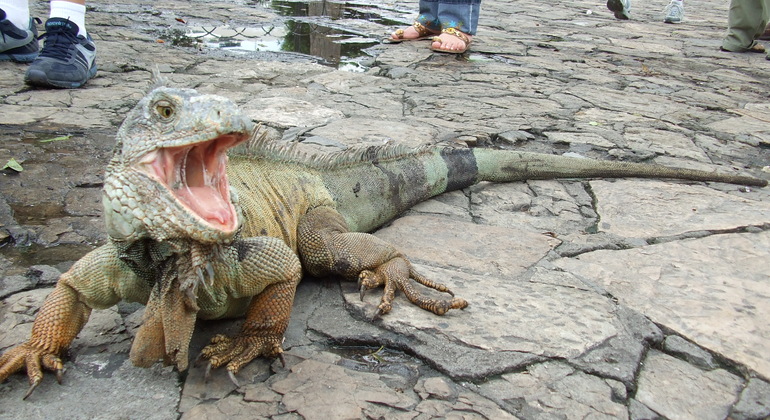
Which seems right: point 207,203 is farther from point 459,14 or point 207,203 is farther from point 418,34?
point 418,34

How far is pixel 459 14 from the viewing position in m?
6.97

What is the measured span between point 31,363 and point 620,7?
1076 centimetres

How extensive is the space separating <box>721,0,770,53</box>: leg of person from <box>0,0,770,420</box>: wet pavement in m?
1.60

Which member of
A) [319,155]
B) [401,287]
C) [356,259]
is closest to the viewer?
[401,287]

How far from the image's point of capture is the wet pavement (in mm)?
1848

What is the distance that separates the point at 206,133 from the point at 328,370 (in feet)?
2.77

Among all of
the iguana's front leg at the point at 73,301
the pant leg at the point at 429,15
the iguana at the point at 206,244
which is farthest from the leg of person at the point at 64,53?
the pant leg at the point at 429,15

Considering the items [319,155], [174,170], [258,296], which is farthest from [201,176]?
[319,155]

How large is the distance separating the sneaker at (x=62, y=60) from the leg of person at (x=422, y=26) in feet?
12.0

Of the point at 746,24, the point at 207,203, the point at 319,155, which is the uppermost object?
the point at 746,24

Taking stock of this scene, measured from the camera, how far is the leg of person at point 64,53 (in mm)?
4637

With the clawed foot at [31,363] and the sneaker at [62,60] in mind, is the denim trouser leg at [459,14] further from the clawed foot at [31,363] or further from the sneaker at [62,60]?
the clawed foot at [31,363]

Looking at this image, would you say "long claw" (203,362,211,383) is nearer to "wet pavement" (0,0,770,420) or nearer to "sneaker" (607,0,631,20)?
"wet pavement" (0,0,770,420)

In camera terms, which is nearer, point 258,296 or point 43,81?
point 258,296
